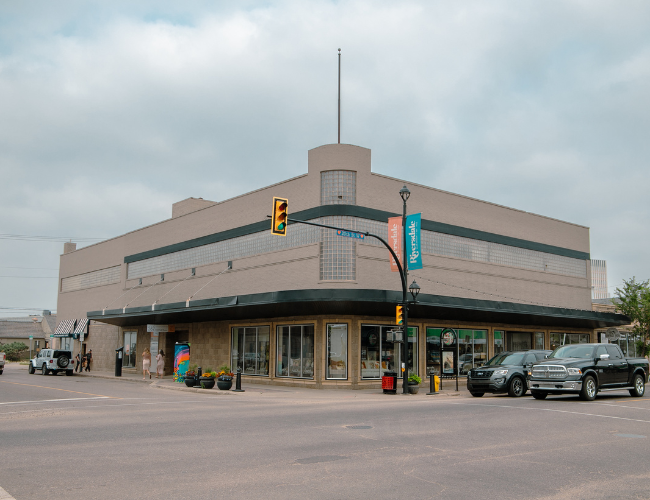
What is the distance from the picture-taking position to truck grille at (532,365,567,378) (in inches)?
733

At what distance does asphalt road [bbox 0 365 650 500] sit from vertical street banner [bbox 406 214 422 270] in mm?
10413

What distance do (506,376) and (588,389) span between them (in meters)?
3.45

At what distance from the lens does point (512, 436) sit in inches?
450

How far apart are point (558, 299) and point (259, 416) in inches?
1140

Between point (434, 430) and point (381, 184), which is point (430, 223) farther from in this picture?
point (434, 430)

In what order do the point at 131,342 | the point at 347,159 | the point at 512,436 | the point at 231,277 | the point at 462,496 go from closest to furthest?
1. the point at 462,496
2. the point at 512,436
3. the point at 347,159
4. the point at 231,277
5. the point at 131,342

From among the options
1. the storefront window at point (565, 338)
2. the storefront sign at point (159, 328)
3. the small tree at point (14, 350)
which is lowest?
the small tree at point (14, 350)

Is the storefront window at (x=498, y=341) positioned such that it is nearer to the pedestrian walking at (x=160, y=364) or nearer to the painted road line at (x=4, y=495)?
the pedestrian walking at (x=160, y=364)

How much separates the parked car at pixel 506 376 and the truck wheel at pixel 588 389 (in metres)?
3.19

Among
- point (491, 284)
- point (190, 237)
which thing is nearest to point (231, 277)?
point (190, 237)

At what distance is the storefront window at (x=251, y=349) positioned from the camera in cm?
3077

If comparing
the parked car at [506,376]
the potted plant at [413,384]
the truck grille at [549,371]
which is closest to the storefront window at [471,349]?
the potted plant at [413,384]

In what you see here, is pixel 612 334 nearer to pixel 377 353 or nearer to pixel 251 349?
pixel 377 353

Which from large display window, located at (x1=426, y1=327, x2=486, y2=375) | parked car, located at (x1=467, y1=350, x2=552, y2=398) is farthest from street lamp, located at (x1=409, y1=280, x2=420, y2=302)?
large display window, located at (x1=426, y1=327, x2=486, y2=375)
